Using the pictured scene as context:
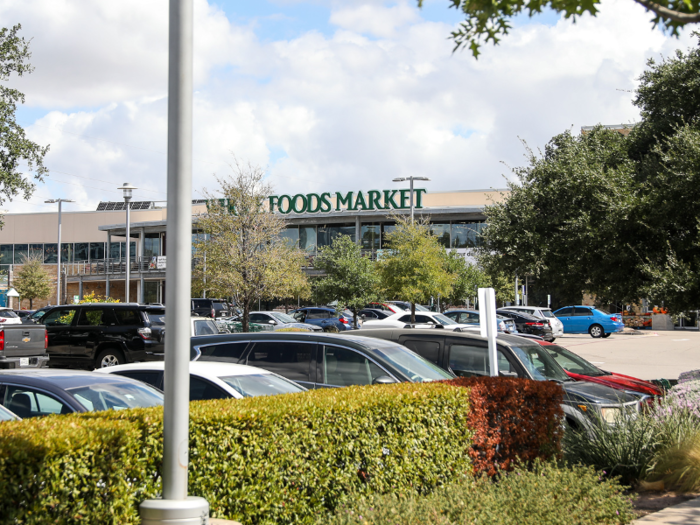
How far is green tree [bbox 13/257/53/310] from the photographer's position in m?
54.8

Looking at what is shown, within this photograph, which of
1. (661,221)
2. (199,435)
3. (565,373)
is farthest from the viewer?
(661,221)

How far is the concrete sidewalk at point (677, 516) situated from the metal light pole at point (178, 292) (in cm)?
399

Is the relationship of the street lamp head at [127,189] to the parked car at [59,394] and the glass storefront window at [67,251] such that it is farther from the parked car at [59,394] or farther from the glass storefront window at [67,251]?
the glass storefront window at [67,251]

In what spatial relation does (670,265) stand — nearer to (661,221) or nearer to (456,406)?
(661,221)

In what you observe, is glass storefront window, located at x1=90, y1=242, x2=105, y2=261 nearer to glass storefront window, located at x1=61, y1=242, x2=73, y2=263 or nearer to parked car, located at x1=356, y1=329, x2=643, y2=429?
glass storefront window, located at x1=61, y1=242, x2=73, y2=263

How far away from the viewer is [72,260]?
6606 centimetres

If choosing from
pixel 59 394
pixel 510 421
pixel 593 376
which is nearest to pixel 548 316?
pixel 593 376

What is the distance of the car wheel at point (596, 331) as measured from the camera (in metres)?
36.8

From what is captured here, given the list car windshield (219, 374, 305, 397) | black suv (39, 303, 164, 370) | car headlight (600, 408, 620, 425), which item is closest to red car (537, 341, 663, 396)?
car headlight (600, 408, 620, 425)

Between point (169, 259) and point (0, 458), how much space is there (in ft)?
4.51

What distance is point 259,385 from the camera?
7.18 meters

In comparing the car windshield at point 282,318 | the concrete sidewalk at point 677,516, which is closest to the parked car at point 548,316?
the car windshield at point 282,318

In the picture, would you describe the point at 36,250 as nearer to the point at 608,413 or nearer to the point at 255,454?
the point at 608,413

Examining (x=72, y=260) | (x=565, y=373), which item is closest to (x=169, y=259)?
(x=565, y=373)
